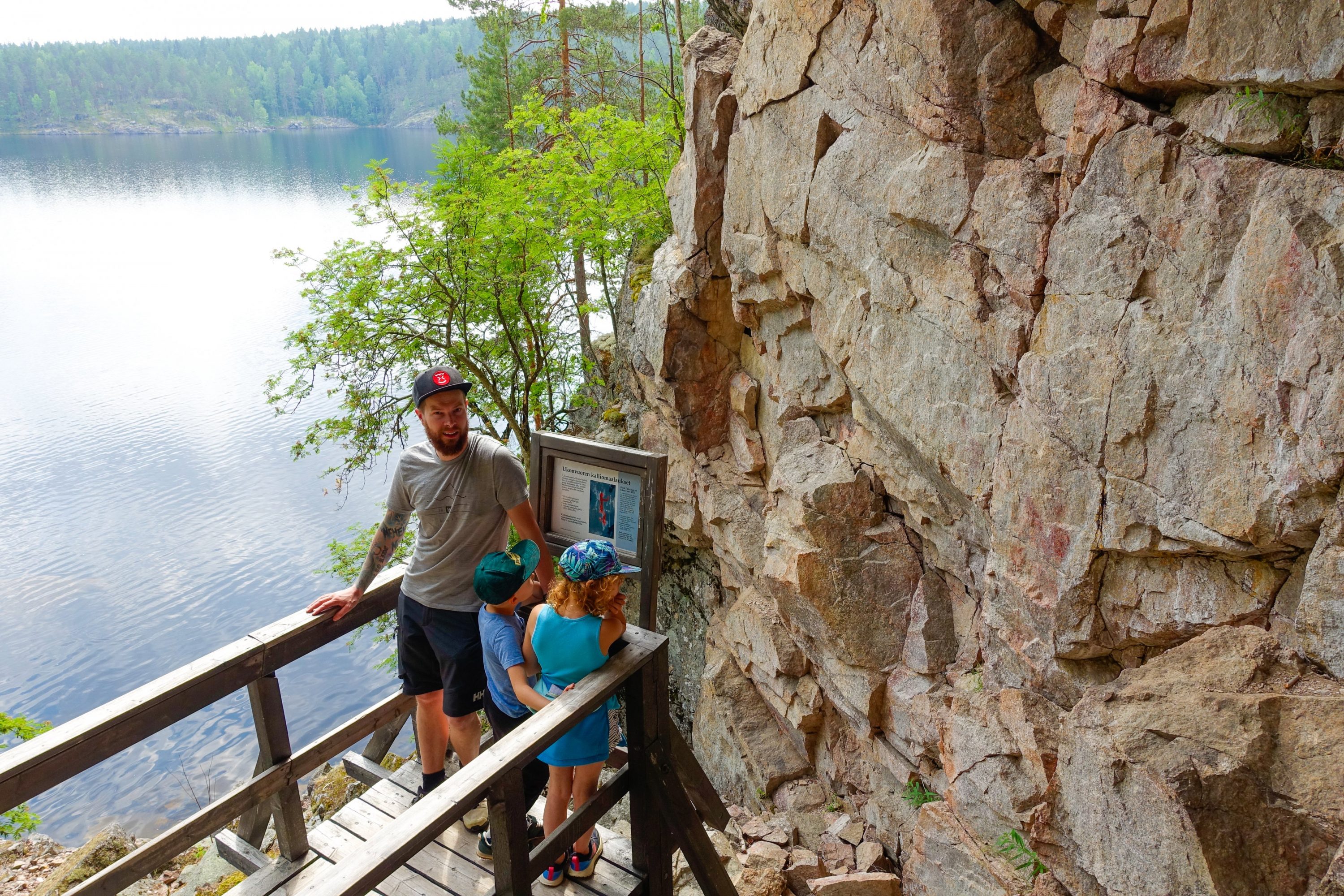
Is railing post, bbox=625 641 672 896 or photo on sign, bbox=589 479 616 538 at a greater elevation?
photo on sign, bbox=589 479 616 538

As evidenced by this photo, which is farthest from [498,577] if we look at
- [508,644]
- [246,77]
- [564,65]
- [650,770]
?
[246,77]

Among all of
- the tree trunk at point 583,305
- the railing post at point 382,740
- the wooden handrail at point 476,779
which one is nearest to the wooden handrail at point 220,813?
the railing post at point 382,740

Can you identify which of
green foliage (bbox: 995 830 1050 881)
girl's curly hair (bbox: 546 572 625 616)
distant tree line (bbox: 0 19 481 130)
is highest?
distant tree line (bbox: 0 19 481 130)

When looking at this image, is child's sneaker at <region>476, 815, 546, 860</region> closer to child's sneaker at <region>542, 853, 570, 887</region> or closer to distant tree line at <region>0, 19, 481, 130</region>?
child's sneaker at <region>542, 853, 570, 887</region>

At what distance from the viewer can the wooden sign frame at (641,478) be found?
4.04 m

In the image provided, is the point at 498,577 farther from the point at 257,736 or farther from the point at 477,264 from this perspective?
the point at 477,264

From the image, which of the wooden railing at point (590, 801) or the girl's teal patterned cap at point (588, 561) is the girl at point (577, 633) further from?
the wooden railing at point (590, 801)

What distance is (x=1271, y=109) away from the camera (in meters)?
3.10

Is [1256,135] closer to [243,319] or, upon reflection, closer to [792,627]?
[792,627]

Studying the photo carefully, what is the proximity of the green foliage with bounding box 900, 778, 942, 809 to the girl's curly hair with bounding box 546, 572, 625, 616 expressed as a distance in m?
3.72

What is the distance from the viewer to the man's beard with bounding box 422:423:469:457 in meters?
3.51

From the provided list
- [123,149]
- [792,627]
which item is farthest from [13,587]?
[123,149]

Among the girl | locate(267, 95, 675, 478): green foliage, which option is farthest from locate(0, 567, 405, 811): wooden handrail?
locate(267, 95, 675, 478): green foliage

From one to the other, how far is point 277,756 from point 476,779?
1.28 metres
